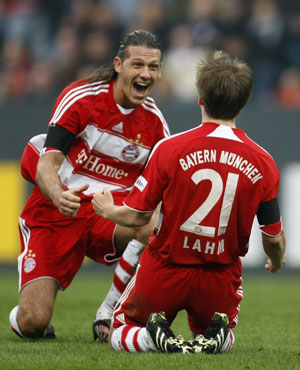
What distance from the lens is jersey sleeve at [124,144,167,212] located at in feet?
14.2

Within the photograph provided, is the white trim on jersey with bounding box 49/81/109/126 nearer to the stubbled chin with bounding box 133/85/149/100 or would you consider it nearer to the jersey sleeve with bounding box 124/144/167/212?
the stubbled chin with bounding box 133/85/149/100

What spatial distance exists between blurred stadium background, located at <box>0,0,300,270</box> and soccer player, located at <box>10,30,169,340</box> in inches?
178

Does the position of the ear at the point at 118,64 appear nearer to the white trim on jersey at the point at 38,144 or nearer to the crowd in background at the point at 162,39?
the white trim on jersey at the point at 38,144

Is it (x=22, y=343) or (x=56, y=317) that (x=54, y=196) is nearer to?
(x=22, y=343)

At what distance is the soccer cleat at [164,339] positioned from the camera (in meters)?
4.30

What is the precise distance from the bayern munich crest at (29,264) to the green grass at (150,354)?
1.51 feet

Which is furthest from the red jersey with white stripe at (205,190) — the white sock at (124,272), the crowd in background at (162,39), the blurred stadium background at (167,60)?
the crowd in background at (162,39)

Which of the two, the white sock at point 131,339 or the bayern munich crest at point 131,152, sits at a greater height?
the bayern munich crest at point 131,152

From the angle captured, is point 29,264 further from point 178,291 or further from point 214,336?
point 214,336

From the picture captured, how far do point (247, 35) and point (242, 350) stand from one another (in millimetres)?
7753

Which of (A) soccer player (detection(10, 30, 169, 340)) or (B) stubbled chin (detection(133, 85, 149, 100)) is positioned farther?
(B) stubbled chin (detection(133, 85, 149, 100))

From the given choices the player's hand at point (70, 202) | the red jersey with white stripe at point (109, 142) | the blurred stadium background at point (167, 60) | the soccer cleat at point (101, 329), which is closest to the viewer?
the player's hand at point (70, 202)

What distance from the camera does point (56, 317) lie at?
6.95 meters

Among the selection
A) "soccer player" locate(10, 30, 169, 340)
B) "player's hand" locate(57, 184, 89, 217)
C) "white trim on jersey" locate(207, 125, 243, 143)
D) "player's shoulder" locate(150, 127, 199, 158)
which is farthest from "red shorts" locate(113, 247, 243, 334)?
"soccer player" locate(10, 30, 169, 340)
